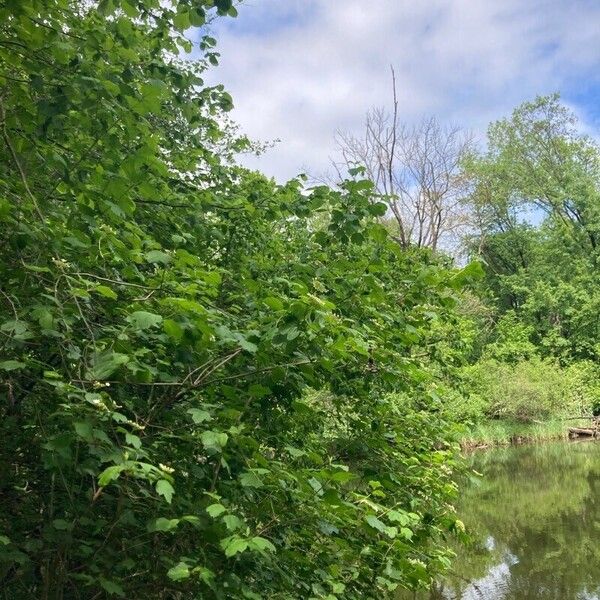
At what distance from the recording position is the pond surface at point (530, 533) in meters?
7.51

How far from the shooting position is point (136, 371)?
1806 mm

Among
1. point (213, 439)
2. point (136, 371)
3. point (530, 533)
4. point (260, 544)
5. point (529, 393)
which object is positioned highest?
point (529, 393)

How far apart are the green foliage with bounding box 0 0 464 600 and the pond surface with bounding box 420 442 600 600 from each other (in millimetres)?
1936

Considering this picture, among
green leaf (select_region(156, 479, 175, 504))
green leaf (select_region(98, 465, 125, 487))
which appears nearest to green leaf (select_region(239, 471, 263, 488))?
green leaf (select_region(156, 479, 175, 504))

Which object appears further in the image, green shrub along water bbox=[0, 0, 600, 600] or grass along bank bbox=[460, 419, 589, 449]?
grass along bank bbox=[460, 419, 589, 449]

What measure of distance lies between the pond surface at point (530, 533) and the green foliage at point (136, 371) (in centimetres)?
194

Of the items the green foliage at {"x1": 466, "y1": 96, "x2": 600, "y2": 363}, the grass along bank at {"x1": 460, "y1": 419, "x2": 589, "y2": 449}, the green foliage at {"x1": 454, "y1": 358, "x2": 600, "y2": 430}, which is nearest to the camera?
the grass along bank at {"x1": 460, "y1": 419, "x2": 589, "y2": 449}

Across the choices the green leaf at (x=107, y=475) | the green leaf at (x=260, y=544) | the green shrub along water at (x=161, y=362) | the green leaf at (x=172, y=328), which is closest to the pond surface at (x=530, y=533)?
the green shrub along water at (x=161, y=362)

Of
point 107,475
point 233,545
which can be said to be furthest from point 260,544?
point 107,475

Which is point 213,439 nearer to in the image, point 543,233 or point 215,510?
point 215,510

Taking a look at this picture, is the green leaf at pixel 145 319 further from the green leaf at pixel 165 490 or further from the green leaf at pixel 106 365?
the green leaf at pixel 165 490

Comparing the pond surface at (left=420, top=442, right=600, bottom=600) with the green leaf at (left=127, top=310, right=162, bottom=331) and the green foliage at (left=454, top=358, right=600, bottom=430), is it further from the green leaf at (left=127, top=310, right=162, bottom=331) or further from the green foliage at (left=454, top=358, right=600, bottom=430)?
the green foliage at (left=454, top=358, right=600, bottom=430)

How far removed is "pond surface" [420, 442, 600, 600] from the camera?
7512 mm

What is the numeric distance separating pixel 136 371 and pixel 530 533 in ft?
32.6
